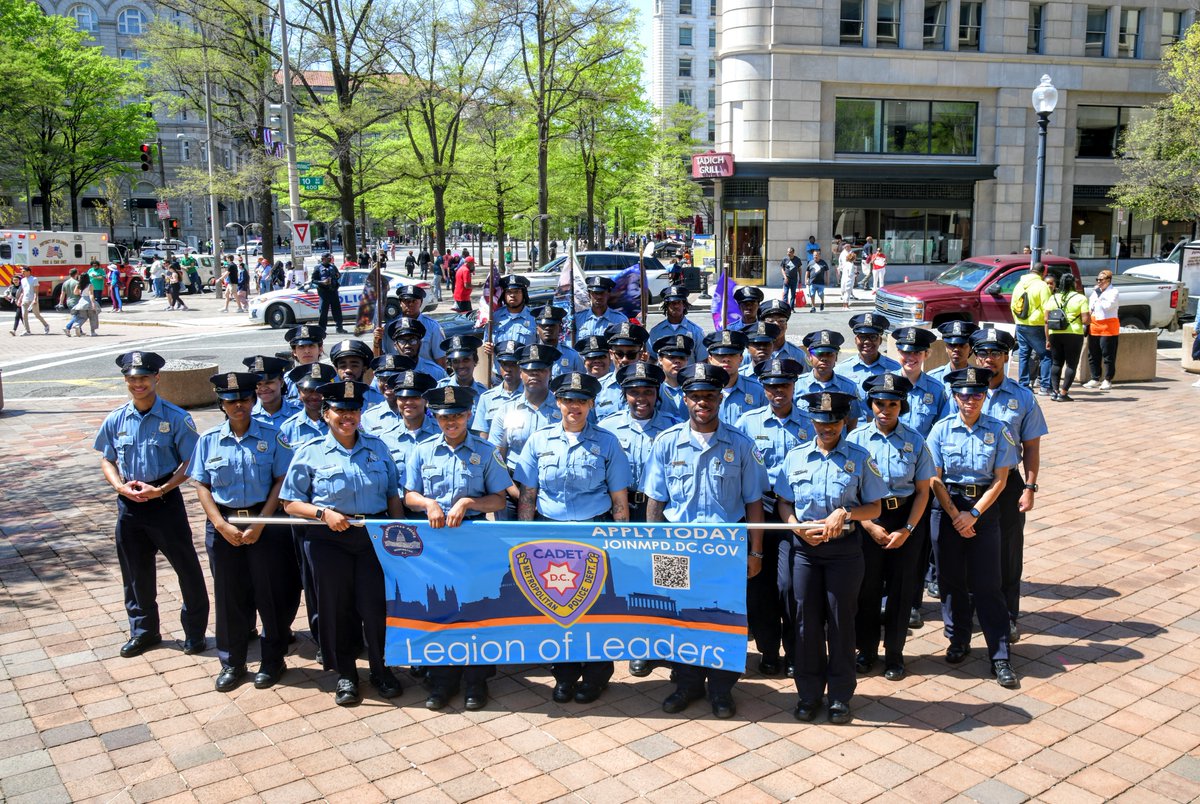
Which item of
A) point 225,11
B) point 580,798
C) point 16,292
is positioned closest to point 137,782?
point 580,798

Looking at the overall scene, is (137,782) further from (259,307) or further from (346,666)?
(259,307)

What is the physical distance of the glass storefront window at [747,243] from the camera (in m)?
37.6

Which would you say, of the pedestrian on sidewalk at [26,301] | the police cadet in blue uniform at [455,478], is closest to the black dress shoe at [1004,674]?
the police cadet in blue uniform at [455,478]

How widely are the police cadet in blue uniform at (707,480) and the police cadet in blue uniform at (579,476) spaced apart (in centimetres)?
27

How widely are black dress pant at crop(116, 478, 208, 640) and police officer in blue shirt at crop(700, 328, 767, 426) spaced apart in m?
3.97

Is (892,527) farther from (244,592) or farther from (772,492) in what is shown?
(244,592)

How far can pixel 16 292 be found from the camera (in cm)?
2880

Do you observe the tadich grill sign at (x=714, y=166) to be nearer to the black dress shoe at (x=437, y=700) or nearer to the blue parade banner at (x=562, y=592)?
the blue parade banner at (x=562, y=592)

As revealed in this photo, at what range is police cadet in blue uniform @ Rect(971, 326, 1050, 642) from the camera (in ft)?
21.7

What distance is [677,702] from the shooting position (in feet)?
19.7

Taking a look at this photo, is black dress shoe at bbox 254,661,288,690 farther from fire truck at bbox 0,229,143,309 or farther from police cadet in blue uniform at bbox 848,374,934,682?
fire truck at bbox 0,229,143,309

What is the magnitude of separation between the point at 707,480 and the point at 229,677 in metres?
3.28

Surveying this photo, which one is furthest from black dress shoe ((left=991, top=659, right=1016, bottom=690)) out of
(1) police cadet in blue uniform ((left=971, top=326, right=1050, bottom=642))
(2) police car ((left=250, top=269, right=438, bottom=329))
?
(2) police car ((left=250, top=269, right=438, bottom=329))

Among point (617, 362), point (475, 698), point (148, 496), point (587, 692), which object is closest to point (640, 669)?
point (587, 692)
